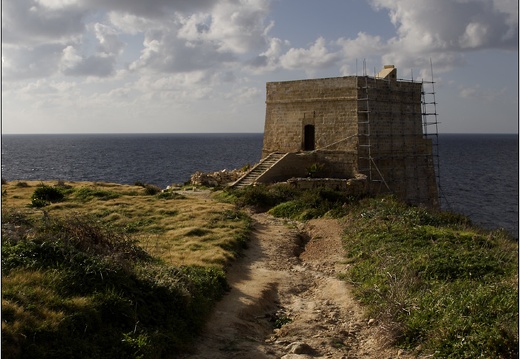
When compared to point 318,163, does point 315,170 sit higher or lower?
lower

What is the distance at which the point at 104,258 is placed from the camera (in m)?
8.87

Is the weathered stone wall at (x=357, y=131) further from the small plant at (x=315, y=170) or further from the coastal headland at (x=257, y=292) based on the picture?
the coastal headland at (x=257, y=292)

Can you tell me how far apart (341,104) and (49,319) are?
843 inches

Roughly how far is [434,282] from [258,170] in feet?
56.1

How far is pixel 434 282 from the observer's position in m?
9.43

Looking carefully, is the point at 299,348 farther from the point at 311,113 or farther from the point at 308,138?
the point at 308,138

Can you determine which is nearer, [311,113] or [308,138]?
[311,113]

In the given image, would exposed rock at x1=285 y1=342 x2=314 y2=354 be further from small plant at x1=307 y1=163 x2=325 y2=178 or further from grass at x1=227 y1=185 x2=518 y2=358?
small plant at x1=307 y1=163 x2=325 y2=178

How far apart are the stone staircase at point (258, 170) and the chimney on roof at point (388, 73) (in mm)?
7370

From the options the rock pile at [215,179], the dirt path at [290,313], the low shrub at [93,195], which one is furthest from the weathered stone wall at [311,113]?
the dirt path at [290,313]

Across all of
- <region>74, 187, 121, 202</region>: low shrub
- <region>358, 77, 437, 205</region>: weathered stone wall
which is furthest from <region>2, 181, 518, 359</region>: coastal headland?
<region>358, 77, 437, 205</region>: weathered stone wall

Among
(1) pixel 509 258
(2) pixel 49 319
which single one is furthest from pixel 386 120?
(2) pixel 49 319

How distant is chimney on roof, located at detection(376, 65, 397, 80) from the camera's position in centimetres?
2684

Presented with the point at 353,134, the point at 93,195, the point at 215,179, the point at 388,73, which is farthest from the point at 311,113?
the point at 93,195
